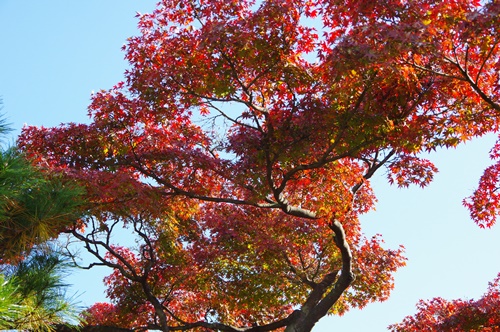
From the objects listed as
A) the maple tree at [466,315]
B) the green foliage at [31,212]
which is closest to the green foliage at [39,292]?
the green foliage at [31,212]

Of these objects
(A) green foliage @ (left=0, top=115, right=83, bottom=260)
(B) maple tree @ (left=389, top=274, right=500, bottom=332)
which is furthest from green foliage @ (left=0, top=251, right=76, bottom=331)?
(B) maple tree @ (left=389, top=274, right=500, bottom=332)

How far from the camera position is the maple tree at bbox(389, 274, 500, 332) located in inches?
443

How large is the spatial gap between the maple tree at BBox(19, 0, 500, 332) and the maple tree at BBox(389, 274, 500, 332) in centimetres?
161

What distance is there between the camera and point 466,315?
37.6 ft

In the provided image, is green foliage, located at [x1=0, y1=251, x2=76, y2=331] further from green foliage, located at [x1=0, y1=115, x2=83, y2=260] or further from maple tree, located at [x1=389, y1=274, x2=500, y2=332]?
maple tree, located at [x1=389, y1=274, x2=500, y2=332]

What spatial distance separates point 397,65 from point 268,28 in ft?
5.93

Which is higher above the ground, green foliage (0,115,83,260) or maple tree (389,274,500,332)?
maple tree (389,274,500,332)

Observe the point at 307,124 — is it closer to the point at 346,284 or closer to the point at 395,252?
the point at 346,284

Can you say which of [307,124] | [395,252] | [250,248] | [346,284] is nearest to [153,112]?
[307,124]

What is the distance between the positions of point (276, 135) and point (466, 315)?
599 cm

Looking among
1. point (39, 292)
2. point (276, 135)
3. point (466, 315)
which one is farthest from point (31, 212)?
point (466, 315)

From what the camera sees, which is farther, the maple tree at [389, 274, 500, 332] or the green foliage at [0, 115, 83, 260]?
the maple tree at [389, 274, 500, 332]

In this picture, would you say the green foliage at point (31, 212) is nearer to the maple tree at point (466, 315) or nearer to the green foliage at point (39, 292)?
the green foliage at point (39, 292)

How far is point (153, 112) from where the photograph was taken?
28.4ft
